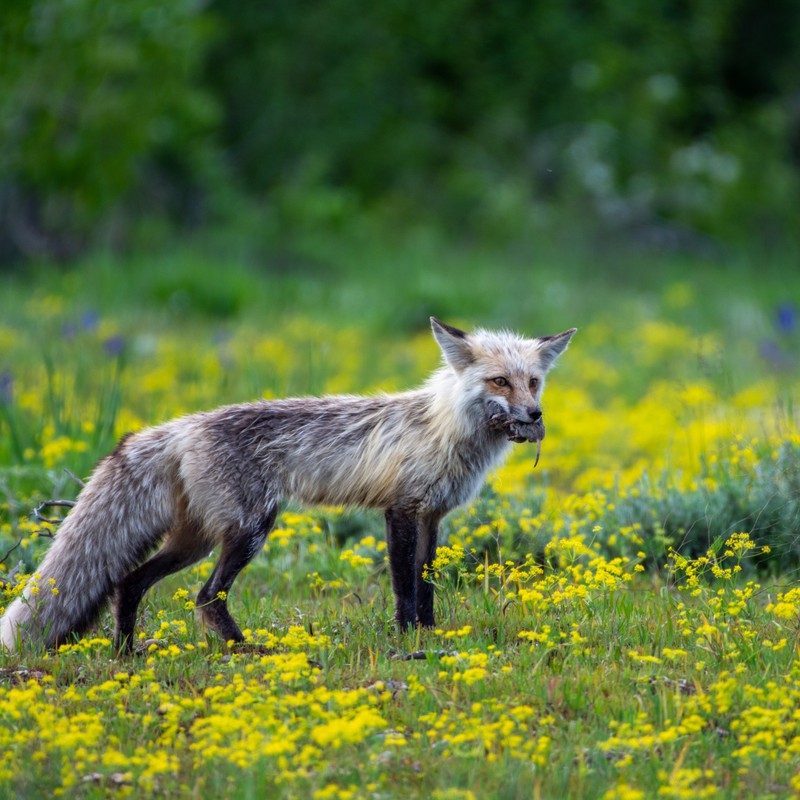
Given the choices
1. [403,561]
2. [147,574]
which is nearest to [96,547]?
[147,574]

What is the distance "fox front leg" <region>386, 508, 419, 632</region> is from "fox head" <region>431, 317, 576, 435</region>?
686mm

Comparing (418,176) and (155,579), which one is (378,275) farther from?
(155,579)

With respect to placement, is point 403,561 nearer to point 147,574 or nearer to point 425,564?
point 425,564

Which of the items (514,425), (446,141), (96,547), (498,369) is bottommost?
(96,547)

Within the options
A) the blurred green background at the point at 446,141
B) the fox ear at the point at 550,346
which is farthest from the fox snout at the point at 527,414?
the blurred green background at the point at 446,141

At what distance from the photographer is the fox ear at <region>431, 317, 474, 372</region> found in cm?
629

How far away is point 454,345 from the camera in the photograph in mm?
6309

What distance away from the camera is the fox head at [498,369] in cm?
609

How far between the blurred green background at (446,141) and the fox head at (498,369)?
12.7 metres

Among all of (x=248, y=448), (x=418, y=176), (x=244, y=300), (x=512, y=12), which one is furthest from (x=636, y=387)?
(x=512, y=12)

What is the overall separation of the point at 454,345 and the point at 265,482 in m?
1.22

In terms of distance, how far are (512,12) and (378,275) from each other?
8828 mm

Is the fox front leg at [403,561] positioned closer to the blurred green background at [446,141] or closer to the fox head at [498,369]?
the fox head at [498,369]

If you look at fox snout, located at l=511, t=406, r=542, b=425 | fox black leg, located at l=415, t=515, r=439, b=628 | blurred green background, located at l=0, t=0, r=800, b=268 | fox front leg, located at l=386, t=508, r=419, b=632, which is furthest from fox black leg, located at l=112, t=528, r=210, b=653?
blurred green background, located at l=0, t=0, r=800, b=268
